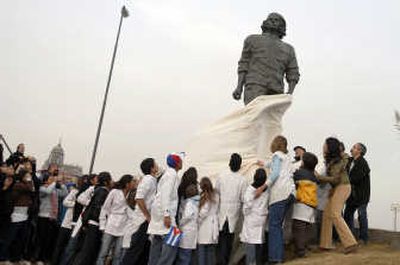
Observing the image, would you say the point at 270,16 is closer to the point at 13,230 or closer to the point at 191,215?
the point at 191,215

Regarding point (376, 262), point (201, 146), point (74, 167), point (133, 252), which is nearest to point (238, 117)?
point (201, 146)

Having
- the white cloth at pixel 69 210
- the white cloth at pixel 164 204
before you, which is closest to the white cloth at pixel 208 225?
the white cloth at pixel 164 204

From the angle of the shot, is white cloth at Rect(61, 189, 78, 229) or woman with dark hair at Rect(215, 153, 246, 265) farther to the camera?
white cloth at Rect(61, 189, 78, 229)

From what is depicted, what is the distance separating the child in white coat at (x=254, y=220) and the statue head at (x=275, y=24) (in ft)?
15.0

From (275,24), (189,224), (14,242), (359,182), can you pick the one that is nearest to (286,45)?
(275,24)

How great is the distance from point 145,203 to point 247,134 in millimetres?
3067

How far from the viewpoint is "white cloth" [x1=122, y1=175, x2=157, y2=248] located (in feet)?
21.6

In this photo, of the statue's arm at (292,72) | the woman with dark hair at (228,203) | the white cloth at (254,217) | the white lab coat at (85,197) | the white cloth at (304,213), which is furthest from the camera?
the statue's arm at (292,72)

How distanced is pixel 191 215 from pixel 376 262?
2482mm

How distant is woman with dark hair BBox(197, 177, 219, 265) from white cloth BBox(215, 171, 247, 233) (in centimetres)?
12

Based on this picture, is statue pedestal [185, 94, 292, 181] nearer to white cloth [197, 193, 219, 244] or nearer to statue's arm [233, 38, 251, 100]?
statue's arm [233, 38, 251, 100]

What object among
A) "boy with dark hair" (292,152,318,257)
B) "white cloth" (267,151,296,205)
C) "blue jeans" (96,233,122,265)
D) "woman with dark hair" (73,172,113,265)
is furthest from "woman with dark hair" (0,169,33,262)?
"boy with dark hair" (292,152,318,257)

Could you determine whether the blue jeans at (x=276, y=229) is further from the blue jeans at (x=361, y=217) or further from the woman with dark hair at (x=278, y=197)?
the blue jeans at (x=361, y=217)

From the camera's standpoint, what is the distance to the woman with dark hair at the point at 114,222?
725 cm
